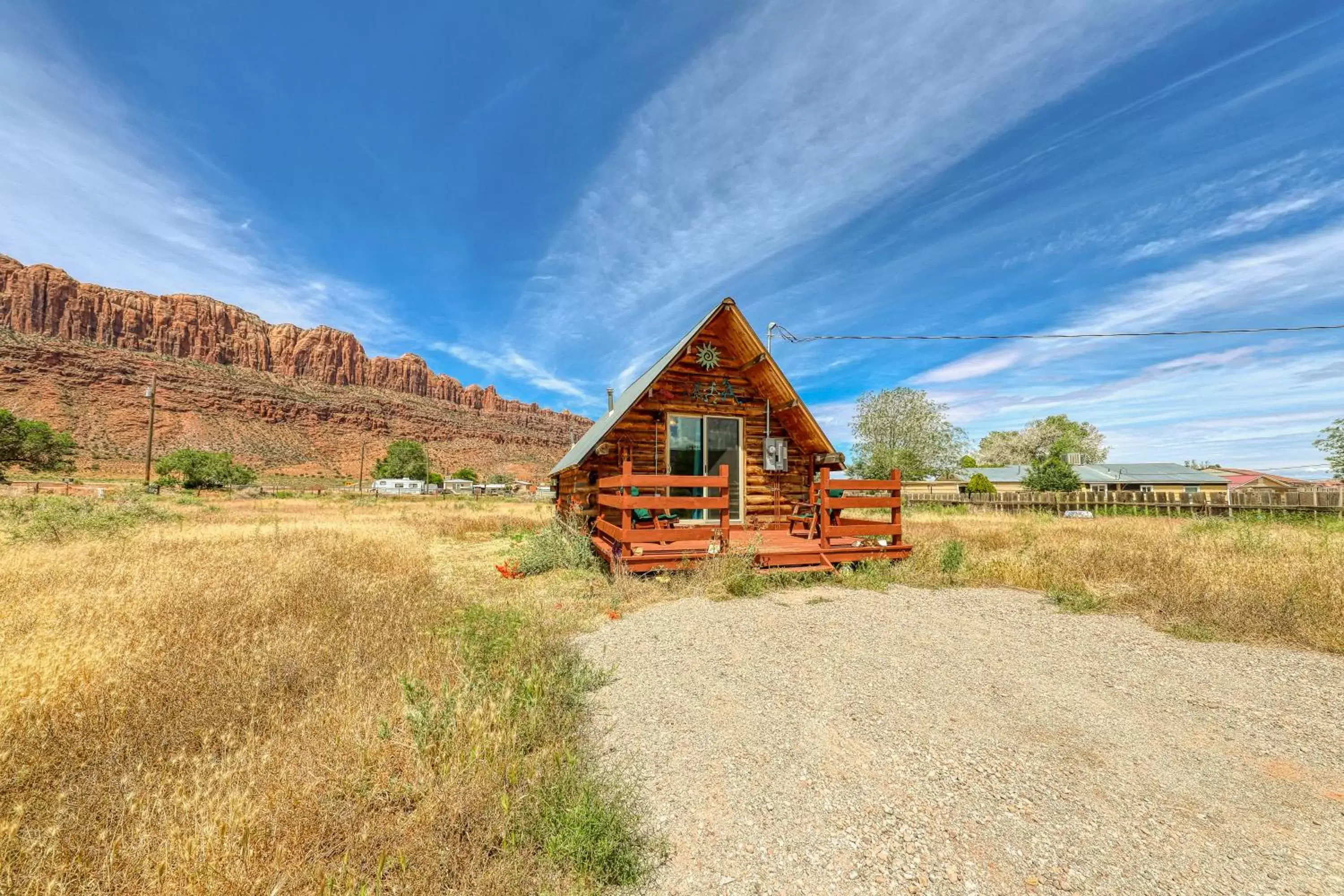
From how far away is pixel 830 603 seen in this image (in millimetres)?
7816

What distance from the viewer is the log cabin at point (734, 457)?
1029cm

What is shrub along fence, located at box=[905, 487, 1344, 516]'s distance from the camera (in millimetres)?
18938

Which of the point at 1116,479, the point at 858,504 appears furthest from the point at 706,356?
the point at 1116,479

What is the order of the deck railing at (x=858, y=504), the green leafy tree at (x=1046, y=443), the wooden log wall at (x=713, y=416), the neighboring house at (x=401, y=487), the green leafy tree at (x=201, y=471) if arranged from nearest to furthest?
the deck railing at (x=858, y=504), the wooden log wall at (x=713, y=416), the green leafy tree at (x=201, y=471), the neighboring house at (x=401, y=487), the green leafy tree at (x=1046, y=443)

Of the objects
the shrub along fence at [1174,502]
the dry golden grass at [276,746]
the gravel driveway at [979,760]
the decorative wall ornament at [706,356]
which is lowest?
the gravel driveway at [979,760]

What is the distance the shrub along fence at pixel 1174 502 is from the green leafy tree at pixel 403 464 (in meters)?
75.6

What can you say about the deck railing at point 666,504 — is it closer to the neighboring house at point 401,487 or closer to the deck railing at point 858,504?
the deck railing at point 858,504

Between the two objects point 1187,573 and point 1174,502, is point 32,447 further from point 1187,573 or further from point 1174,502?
point 1174,502

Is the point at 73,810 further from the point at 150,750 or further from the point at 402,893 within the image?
the point at 402,893

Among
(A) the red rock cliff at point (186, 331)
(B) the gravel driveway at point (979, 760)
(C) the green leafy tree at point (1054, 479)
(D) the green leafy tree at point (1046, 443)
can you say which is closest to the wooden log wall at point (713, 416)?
(B) the gravel driveway at point (979, 760)

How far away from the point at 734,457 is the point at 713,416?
1.21 metres

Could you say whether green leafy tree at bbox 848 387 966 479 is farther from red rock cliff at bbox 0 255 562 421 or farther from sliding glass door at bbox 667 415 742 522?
red rock cliff at bbox 0 255 562 421

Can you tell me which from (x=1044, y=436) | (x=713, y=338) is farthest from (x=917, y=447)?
(x=713, y=338)

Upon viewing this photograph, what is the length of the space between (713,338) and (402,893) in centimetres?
1106
